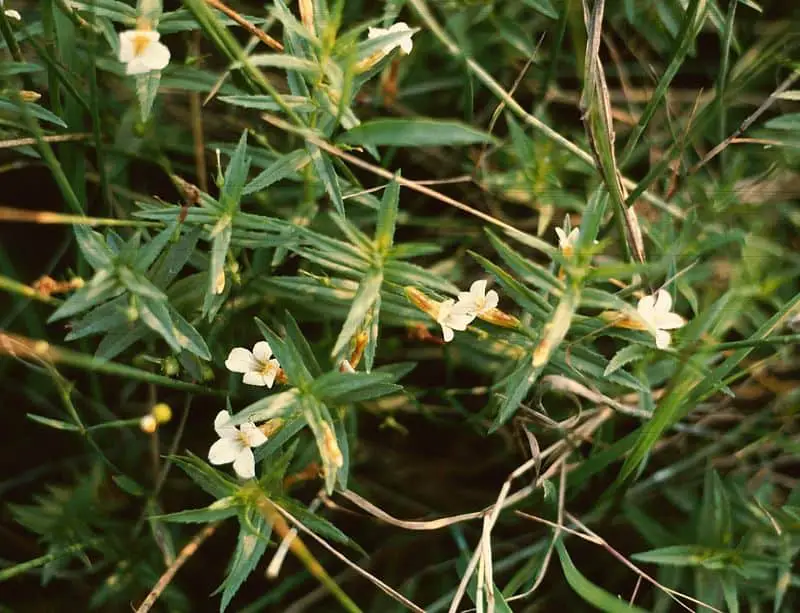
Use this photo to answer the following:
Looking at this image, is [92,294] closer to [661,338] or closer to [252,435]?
[252,435]

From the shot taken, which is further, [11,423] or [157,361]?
[11,423]

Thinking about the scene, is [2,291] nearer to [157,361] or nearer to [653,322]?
[157,361]

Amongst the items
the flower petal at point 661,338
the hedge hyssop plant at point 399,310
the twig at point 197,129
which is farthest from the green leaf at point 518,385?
the twig at point 197,129

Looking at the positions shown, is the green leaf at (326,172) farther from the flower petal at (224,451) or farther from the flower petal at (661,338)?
the flower petal at (661,338)

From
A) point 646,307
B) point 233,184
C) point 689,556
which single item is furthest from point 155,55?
point 689,556

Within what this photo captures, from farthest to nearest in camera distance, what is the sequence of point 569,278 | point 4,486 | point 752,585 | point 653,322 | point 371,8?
1. point 371,8
2. point 4,486
3. point 752,585
4. point 653,322
5. point 569,278

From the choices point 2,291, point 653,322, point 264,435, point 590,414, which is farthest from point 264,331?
point 2,291

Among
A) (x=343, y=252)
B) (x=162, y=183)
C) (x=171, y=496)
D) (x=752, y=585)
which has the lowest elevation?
(x=171, y=496)
